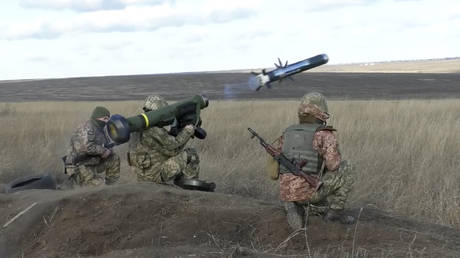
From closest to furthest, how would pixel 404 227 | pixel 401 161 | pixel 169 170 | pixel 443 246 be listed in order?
pixel 443 246 < pixel 404 227 < pixel 169 170 < pixel 401 161

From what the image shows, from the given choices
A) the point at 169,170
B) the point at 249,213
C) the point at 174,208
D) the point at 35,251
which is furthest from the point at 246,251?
the point at 169,170

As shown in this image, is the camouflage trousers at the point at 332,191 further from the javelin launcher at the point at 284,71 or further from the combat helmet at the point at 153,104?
the combat helmet at the point at 153,104

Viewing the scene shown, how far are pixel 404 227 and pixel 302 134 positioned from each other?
1.34m

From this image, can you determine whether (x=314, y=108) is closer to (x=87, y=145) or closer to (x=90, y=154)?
(x=87, y=145)

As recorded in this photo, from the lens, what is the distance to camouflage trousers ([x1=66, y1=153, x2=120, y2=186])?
7820 millimetres

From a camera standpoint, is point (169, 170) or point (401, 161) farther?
point (401, 161)

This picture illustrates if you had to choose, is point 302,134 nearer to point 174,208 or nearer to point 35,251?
point 174,208

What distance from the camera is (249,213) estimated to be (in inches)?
220

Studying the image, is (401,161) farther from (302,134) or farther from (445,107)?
(445,107)

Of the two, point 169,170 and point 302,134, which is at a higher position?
point 302,134

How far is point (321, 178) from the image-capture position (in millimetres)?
5121

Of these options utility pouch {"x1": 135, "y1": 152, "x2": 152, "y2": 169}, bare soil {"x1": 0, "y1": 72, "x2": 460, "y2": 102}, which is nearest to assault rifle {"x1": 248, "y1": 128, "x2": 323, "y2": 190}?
utility pouch {"x1": 135, "y1": 152, "x2": 152, "y2": 169}

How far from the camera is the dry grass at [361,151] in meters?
7.22

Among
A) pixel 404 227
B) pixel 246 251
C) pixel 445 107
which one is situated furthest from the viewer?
pixel 445 107
